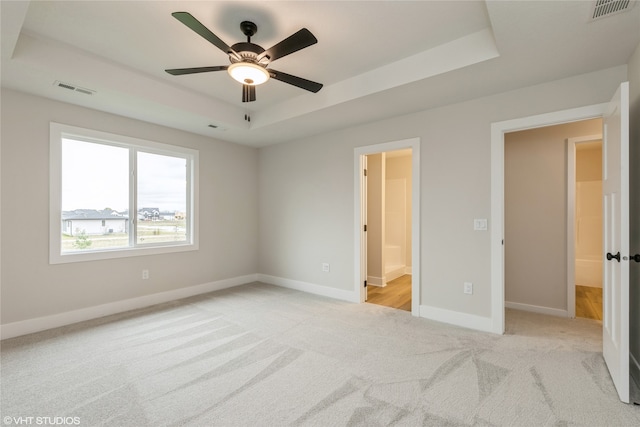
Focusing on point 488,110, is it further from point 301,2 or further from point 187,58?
point 187,58

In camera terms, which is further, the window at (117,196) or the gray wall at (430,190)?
the window at (117,196)

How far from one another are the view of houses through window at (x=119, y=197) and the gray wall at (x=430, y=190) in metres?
1.63

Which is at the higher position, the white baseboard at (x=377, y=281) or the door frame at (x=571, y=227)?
the door frame at (x=571, y=227)

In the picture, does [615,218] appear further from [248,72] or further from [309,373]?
[248,72]

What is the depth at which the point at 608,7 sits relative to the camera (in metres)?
1.81

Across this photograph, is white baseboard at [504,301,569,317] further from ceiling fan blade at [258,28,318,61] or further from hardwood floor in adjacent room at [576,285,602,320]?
ceiling fan blade at [258,28,318,61]

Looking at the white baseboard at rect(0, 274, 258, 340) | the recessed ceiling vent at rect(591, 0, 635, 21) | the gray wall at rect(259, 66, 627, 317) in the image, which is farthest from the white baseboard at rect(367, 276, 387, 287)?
the recessed ceiling vent at rect(591, 0, 635, 21)

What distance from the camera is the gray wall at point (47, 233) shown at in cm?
299

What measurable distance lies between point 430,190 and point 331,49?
1.95 meters

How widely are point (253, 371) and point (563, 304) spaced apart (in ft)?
12.2

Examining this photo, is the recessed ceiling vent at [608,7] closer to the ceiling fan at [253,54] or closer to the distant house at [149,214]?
the ceiling fan at [253,54]

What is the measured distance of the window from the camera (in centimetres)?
337

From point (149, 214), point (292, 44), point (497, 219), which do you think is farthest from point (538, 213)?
point (149, 214)

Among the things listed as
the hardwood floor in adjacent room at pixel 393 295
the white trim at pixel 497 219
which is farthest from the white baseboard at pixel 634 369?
the hardwood floor in adjacent room at pixel 393 295
